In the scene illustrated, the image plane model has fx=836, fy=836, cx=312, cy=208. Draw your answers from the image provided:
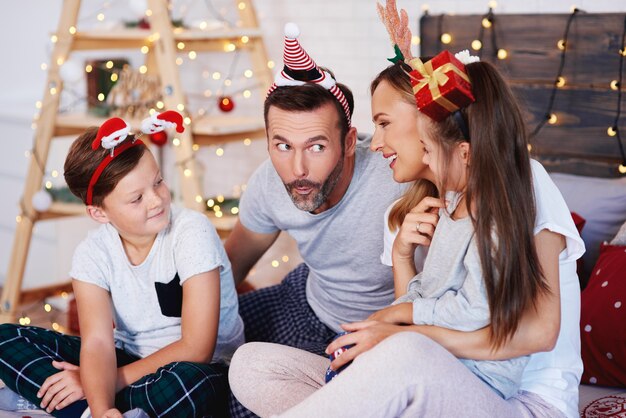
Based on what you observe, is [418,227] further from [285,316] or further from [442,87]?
[285,316]

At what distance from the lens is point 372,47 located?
2998mm

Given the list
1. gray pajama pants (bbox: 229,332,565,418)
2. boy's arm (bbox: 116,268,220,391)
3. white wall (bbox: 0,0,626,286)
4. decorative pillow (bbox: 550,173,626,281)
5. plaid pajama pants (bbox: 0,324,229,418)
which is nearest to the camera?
gray pajama pants (bbox: 229,332,565,418)

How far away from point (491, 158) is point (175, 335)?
38.3 inches

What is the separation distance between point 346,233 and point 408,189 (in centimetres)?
27

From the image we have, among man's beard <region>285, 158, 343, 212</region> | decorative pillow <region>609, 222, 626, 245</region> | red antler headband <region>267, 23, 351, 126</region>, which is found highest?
red antler headband <region>267, 23, 351, 126</region>

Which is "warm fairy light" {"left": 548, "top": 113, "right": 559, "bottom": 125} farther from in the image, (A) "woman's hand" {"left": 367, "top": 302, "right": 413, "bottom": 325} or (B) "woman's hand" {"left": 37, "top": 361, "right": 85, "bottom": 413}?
(B) "woman's hand" {"left": 37, "top": 361, "right": 85, "bottom": 413}

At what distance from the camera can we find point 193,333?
1.91 metres

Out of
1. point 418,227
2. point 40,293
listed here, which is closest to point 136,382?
point 418,227

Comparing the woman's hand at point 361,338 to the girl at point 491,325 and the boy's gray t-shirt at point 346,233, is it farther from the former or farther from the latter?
the boy's gray t-shirt at point 346,233

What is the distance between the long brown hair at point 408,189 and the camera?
1.75m

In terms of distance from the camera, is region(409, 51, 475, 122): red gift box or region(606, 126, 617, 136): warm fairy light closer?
region(409, 51, 475, 122): red gift box

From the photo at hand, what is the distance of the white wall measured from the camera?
2975 mm

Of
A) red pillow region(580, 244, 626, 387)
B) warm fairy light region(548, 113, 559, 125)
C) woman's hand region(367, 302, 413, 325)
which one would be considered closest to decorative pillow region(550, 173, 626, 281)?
red pillow region(580, 244, 626, 387)

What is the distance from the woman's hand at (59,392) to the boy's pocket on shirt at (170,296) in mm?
265
